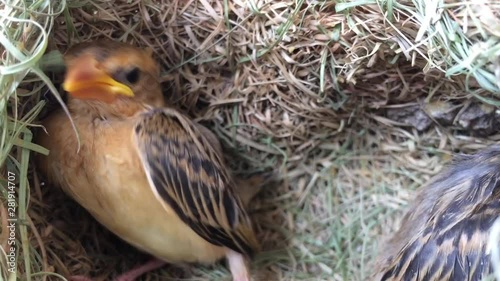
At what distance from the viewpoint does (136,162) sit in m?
1.73

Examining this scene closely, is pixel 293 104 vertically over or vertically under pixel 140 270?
over

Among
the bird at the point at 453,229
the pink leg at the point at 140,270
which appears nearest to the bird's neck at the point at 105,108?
the pink leg at the point at 140,270

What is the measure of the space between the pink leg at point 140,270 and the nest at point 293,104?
5 cm

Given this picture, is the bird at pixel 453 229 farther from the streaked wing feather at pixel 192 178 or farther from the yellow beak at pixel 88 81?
the yellow beak at pixel 88 81

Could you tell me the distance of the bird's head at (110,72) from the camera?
164cm

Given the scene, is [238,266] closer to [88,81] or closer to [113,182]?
[113,182]

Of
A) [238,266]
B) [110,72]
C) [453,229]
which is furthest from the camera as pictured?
A: [238,266]

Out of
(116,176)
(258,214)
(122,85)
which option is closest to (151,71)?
(122,85)

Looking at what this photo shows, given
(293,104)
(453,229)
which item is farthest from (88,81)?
(453,229)

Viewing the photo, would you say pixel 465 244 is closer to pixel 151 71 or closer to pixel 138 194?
pixel 138 194

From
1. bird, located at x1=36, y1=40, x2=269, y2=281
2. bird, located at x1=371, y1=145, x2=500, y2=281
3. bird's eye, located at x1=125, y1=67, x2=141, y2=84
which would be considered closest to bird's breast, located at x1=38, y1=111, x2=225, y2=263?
bird, located at x1=36, y1=40, x2=269, y2=281

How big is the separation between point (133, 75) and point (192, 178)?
323mm

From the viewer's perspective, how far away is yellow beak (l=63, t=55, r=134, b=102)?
1.62 meters

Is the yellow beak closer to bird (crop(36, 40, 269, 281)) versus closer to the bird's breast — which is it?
bird (crop(36, 40, 269, 281))
